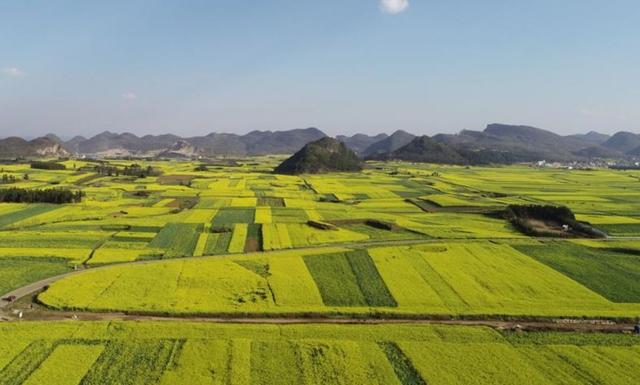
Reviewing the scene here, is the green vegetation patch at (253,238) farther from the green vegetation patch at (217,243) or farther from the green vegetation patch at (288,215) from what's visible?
the green vegetation patch at (288,215)

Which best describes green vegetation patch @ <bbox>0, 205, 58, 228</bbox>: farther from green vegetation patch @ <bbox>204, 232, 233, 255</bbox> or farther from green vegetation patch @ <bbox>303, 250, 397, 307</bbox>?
green vegetation patch @ <bbox>303, 250, 397, 307</bbox>

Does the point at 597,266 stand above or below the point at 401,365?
above

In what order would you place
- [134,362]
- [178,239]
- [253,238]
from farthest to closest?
[253,238] < [178,239] < [134,362]

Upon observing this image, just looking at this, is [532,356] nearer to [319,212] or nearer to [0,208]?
[319,212]

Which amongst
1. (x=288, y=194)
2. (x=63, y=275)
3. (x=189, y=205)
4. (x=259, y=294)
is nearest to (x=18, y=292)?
(x=63, y=275)

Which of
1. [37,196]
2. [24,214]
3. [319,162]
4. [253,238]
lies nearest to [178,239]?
[253,238]

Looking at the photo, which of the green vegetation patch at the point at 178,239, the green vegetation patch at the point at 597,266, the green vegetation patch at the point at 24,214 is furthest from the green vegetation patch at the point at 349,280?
the green vegetation patch at the point at 24,214

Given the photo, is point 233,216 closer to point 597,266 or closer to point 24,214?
point 24,214
